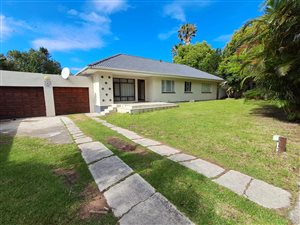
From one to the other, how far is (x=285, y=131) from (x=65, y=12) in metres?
13.5

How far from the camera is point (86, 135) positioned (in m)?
5.71

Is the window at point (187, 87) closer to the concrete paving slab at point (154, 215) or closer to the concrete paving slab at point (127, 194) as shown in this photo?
the concrete paving slab at point (127, 194)

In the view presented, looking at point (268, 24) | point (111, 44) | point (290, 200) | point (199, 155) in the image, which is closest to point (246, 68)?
point (268, 24)

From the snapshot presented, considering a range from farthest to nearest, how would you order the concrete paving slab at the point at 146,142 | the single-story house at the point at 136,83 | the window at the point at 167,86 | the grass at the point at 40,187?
the window at the point at 167,86, the single-story house at the point at 136,83, the concrete paving slab at the point at 146,142, the grass at the point at 40,187

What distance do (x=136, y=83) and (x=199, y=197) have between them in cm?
1273

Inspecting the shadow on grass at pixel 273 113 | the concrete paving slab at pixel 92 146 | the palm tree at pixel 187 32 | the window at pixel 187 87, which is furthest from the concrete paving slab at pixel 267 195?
the palm tree at pixel 187 32

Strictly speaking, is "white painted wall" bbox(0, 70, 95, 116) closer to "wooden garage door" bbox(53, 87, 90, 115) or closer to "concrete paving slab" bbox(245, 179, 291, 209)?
"wooden garage door" bbox(53, 87, 90, 115)

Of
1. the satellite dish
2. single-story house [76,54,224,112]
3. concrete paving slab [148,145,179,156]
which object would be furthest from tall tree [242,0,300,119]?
the satellite dish

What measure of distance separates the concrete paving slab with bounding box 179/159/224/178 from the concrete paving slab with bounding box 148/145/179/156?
64cm

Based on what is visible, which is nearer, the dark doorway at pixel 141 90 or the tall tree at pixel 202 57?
the dark doorway at pixel 141 90

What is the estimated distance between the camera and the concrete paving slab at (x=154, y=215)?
5.91 ft

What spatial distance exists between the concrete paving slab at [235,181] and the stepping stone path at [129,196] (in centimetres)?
105

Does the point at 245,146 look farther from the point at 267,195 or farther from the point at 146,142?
the point at 146,142

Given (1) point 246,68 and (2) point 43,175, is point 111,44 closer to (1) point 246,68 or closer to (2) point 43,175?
(1) point 246,68
